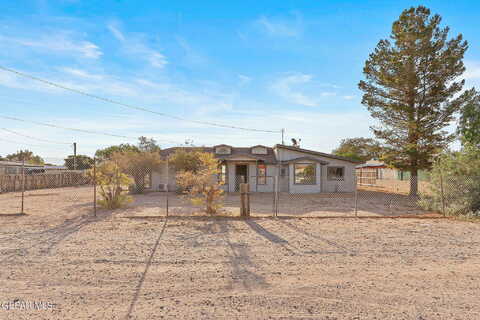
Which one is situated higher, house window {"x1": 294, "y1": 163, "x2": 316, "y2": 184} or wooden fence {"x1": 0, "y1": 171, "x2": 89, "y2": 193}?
house window {"x1": 294, "y1": 163, "x2": 316, "y2": 184}

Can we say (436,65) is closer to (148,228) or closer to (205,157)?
(205,157)

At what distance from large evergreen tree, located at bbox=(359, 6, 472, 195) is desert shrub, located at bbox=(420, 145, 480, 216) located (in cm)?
670

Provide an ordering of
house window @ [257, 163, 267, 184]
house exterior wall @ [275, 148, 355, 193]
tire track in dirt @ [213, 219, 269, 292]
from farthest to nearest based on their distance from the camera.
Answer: house exterior wall @ [275, 148, 355, 193] < house window @ [257, 163, 267, 184] < tire track in dirt @ [213, 219, 269, 292]

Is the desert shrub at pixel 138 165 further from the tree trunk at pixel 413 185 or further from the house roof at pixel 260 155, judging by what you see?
the tree trunk at pixel 413 185

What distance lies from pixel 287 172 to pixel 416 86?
1081 centimetres

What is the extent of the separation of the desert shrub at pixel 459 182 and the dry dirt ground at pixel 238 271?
2.81 metres

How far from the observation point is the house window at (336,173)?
75.0ft

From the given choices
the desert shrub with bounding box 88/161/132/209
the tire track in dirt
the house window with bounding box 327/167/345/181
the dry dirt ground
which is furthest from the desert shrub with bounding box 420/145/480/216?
the desert shrub with bounding box 88/161/132/209

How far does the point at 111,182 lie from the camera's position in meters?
11.2

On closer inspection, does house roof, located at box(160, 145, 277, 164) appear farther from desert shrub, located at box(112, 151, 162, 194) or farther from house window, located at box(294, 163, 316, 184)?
desert shrub, located at box(112, 151, 162, 194)

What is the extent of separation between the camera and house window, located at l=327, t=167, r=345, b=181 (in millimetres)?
22875

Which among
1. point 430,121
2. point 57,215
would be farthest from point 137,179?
point 430,121

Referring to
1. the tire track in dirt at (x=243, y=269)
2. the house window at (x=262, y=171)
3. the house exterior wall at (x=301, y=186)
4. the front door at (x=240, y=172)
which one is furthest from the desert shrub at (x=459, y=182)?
the front door at (x=240, y=172)

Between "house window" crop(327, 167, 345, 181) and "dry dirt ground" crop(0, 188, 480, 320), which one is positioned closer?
"dry dirt ground" crop(0, 188, 480, 320)
